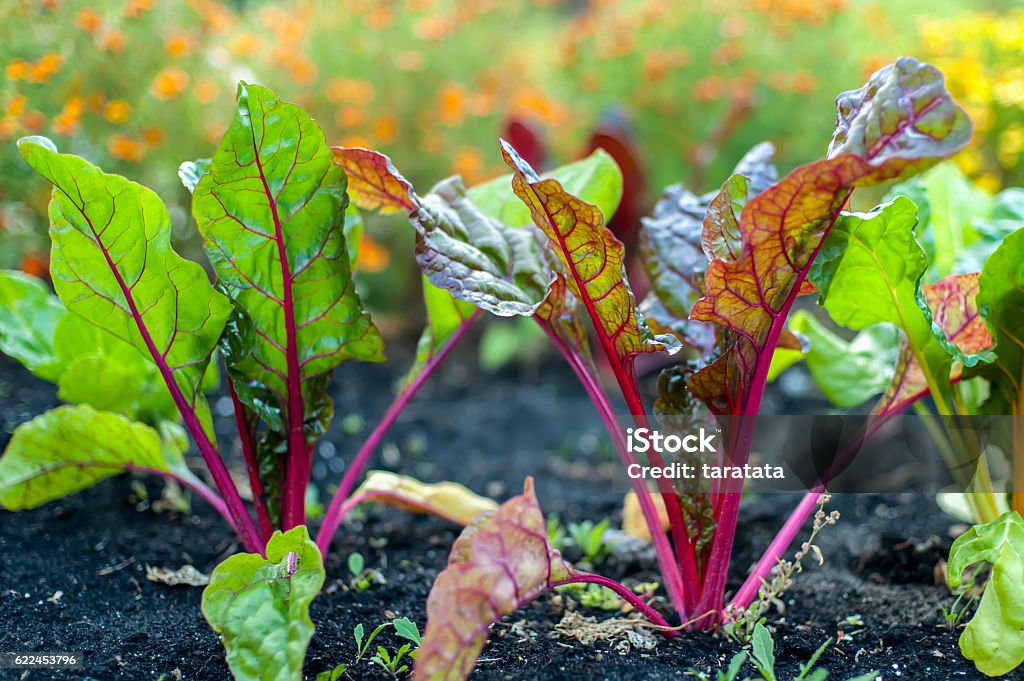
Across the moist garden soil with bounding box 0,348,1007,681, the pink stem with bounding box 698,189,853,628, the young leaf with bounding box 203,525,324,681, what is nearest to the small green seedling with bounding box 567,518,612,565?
the moist garden soil with bounding box 0,348,1007,681

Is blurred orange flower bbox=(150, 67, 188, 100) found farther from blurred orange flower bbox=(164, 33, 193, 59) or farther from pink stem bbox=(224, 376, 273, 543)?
pink stem bbox=(224, 376, 273, 543)

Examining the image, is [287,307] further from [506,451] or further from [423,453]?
[506,451]

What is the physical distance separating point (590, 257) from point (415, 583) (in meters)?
0.73

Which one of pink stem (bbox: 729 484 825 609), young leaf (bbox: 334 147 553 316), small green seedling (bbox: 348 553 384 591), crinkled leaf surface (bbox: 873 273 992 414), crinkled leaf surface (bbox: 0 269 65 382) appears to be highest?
young leaf (bbox: 334 147 553 316)

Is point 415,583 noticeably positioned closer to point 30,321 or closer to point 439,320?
point 439,320

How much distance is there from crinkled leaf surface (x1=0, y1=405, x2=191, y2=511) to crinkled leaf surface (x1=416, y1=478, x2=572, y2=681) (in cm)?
70

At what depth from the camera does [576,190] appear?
1.57 meters

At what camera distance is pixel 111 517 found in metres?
1.71

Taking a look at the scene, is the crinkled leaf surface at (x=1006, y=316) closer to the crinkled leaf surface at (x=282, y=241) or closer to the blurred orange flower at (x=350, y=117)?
the crinkled leaf surface at (x=282, y=241)

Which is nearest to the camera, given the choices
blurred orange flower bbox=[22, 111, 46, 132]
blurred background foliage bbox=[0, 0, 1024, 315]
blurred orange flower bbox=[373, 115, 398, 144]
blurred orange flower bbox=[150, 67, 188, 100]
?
blurred orange flower bbox=[22, 111, 46, 132]

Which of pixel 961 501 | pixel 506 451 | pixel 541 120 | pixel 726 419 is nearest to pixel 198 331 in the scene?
pixel 726 419

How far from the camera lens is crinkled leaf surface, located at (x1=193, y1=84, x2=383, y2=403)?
46.7 inches

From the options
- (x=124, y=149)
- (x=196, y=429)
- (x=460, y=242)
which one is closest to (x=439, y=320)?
(x=460, y=242)

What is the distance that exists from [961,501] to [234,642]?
4.91ft
